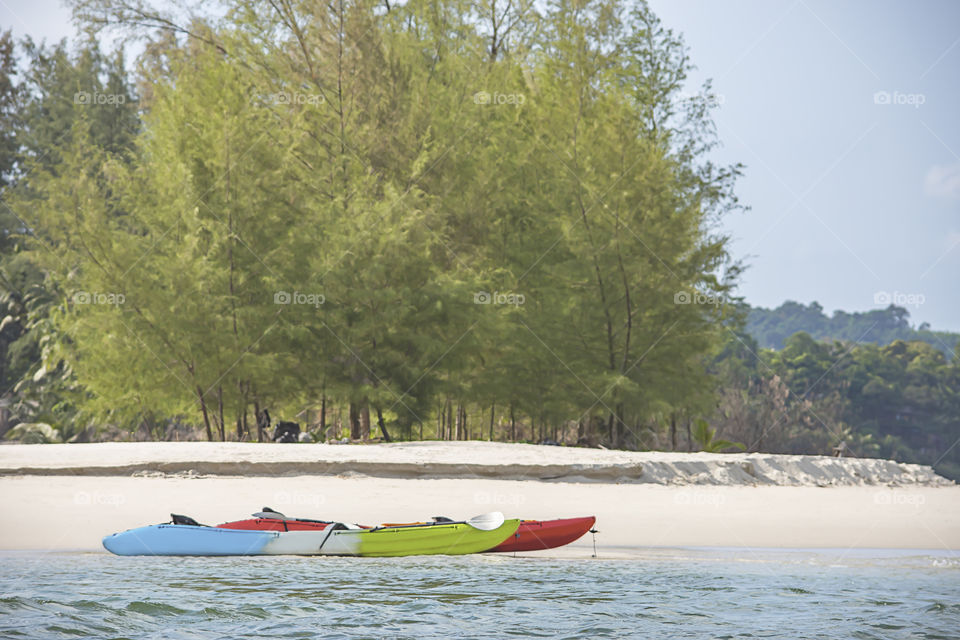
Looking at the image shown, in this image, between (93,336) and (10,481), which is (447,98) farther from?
(10,481)

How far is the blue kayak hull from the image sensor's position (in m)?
8.16

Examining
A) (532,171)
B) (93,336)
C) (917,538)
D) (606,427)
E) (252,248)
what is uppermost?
(532,171)

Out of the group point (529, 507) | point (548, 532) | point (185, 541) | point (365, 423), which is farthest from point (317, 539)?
point (365, 423)

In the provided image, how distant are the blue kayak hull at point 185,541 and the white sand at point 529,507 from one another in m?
0.40

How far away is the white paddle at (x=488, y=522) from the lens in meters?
8.23

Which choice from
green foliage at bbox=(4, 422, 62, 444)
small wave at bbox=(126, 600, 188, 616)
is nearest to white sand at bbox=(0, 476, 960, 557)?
small wave at bbox=(126, 600, 188, 616)

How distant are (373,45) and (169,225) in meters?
5.39

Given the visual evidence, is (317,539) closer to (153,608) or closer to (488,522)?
(488,522)

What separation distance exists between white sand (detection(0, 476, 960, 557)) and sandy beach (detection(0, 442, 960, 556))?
0.07 ft

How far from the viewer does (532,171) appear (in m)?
18.9

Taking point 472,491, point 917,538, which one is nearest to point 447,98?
point 472,491

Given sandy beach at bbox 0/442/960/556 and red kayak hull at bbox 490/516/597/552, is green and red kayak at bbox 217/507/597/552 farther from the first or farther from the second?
sandy beach at bbox 0/442/960/556

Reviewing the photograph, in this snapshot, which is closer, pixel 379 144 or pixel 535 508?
pixel 535 508

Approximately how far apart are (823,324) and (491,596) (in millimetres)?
108731
